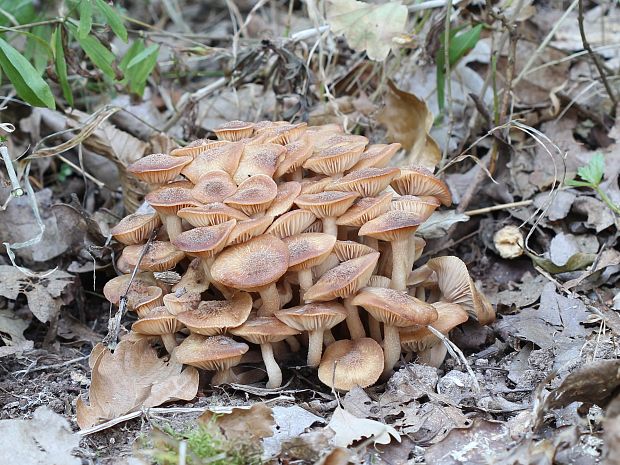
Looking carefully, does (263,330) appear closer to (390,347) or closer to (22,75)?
(390,347)

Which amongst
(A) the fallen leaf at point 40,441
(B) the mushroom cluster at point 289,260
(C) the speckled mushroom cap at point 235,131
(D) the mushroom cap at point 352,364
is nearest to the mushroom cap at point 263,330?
(B) the mushroom cluster at point 289,260

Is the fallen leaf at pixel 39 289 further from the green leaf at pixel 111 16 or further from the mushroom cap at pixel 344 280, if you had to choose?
the mushroom cap at pixel 344 280

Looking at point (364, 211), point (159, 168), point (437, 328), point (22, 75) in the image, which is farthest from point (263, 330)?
point (22, 75)

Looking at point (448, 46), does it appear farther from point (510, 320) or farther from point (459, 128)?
point (510, 320)

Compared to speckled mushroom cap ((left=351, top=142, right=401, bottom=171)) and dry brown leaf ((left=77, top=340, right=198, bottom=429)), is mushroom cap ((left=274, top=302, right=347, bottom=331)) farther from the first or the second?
speckled mushroom cap ((left=351, top=142, right=401, bottom=171))

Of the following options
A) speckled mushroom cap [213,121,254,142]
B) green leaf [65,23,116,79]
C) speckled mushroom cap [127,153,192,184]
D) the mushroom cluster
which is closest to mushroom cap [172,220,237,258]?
the mushroom cluster
